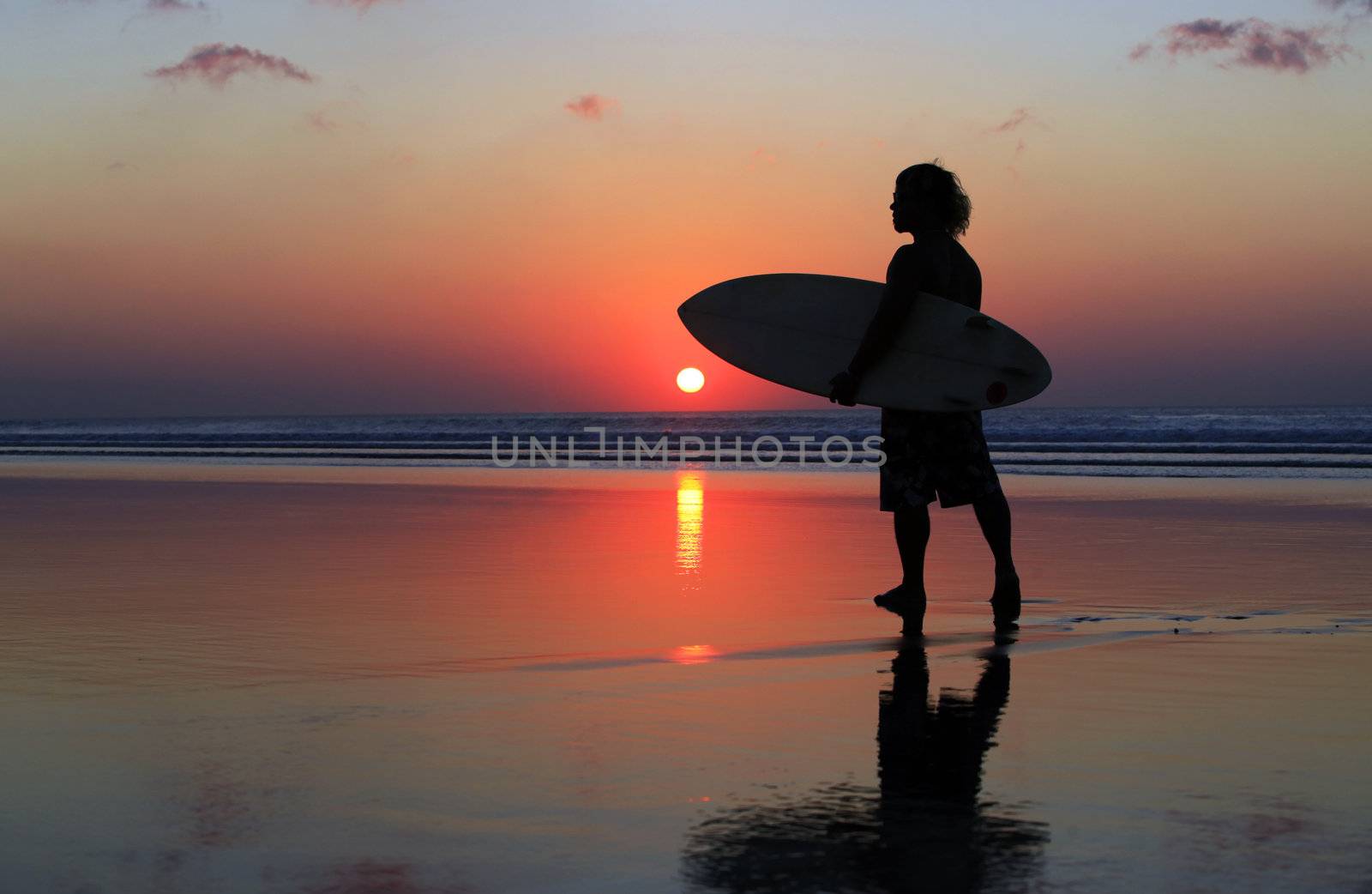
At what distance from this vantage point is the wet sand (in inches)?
110

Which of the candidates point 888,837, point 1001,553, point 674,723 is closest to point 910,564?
point 1001,553

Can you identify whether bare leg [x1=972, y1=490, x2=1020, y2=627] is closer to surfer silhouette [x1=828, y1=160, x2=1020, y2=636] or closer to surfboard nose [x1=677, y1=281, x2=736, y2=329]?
surfer silhouette [x1=828, y1=160, x2=1020, y2=636]

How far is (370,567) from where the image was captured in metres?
8.19

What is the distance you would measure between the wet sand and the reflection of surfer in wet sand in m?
0.01

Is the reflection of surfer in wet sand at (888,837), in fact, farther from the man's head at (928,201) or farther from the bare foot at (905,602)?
the man's head at (928,201)

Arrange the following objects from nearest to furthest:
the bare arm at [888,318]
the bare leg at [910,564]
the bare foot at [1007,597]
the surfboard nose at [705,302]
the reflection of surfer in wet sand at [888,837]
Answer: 1. the reflection of surfer in wet sand at [888,837]
2. the bare foot at [1007,597]
3. the bare leg at [910,564]
4. the bare arm at [888,318]
5. the surfboard nose at [705,302]

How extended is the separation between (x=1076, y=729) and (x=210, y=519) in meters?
9.11

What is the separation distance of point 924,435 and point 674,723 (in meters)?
2.61

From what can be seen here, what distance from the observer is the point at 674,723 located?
4.03 metres

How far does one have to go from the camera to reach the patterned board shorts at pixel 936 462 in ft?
20.7

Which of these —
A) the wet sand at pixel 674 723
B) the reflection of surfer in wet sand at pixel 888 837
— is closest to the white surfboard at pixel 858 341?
the wet sand at pixel 674 723

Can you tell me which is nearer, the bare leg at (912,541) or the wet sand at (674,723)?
the wet sand at (674,723)

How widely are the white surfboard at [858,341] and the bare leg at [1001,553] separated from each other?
0.39m

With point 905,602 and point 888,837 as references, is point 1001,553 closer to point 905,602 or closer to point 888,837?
point 905,602
